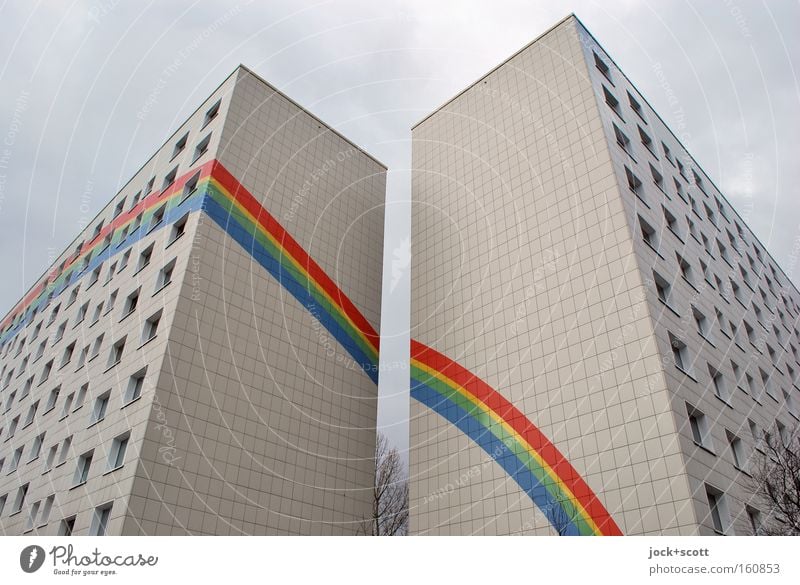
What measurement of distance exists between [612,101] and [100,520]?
3003cm

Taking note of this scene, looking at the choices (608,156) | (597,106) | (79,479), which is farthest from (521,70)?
(79,479)

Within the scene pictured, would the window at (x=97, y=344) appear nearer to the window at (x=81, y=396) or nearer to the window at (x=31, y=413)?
the window at (x=81, y=396)

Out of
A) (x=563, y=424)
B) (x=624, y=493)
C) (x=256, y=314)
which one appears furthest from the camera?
(x=256, y=314)

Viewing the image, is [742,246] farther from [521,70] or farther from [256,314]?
[256,314]

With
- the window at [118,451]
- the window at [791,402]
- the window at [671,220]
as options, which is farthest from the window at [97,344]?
the window at [791,402]

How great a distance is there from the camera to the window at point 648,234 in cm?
2527

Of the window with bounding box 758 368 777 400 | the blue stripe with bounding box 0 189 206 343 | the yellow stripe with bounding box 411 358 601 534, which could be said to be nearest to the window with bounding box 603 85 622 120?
the window with bounding box 758 368 777 400

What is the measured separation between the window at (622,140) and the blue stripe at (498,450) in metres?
14.8

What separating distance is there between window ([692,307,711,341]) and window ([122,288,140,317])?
85.0 ft

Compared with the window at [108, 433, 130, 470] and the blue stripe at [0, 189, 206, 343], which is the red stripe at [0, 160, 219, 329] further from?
the window at [108, 433, 130, 470]

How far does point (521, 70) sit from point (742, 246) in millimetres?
21262

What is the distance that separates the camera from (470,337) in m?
26.8

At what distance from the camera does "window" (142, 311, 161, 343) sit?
82.2 ft

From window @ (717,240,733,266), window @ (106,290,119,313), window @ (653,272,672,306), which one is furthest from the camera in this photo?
window @ (717,240,733,266)
